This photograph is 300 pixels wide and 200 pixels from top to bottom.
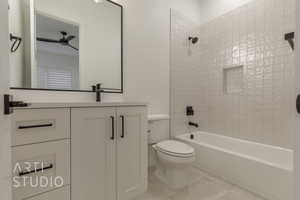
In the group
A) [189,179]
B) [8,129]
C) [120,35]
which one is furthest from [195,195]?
[120,35]

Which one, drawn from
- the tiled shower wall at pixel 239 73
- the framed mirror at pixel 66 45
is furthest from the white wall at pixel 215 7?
the framed mirror at pixel 66 45

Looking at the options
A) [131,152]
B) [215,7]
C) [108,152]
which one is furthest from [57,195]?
[215,7]

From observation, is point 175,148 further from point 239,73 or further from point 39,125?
point 239,73

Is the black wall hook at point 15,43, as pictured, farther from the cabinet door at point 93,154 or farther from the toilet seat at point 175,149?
the toilet seat at point 175,149

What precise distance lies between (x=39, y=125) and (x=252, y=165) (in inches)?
78.2

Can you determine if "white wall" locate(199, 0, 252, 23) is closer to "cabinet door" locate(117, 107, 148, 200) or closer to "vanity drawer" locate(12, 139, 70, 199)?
"cabinet door" locate(117, 107, 148, 200)

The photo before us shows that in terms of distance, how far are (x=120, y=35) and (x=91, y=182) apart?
5.30 ft

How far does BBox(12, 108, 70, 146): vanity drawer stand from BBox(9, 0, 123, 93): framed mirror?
1.79ft

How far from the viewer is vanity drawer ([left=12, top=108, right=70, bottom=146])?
0.92 m

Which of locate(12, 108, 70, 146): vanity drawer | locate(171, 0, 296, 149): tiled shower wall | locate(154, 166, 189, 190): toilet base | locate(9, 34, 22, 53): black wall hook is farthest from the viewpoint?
locate(171, 0, 296, 149): tiled shower wall

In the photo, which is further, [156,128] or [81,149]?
[156,128]

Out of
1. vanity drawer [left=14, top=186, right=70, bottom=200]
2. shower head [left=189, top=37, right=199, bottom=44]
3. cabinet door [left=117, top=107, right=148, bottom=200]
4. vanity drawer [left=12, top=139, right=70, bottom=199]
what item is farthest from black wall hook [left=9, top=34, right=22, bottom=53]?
shower head [left=189, top=37, right=199, bottom=44]

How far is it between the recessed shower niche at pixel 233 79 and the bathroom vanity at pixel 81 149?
1.71 m

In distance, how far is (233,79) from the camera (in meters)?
2.57
